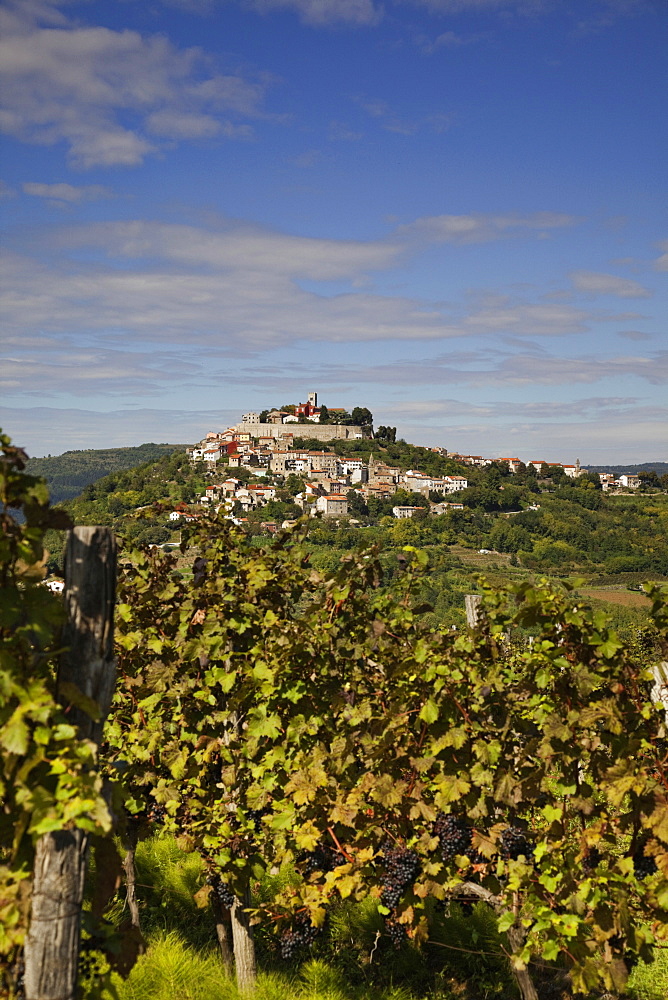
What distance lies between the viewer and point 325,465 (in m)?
118

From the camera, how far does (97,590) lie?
93.8 inches

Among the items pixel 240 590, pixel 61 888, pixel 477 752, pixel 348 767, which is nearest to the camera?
pixel 61 888

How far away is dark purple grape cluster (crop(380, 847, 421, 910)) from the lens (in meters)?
3.52

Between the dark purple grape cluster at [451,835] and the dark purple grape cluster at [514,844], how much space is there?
0.17 metres

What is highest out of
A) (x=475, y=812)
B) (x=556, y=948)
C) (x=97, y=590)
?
(x=97, y=590)

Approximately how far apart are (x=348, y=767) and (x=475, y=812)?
75 centimetres

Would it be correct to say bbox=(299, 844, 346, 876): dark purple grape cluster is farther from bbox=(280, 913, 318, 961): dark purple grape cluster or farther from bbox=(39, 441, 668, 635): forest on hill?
bbox=(39, 441, 668, 635): forest on hill

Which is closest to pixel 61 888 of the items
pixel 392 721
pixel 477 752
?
pixel 392 721

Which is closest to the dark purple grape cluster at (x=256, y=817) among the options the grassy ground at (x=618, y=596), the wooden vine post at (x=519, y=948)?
the wooden vine post at (x=519, y=948)

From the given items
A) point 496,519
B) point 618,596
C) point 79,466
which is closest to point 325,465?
point 496,519

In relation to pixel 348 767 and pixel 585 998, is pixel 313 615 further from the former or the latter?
pixel 585 998

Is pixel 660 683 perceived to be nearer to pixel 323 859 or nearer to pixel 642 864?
pixel 642 864

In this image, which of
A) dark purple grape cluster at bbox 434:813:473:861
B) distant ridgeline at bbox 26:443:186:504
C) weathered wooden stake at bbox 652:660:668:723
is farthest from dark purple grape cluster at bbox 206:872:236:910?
distant ridgeline at bbox 26:443:186:504

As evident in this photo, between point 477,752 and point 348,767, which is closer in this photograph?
point 477,752
